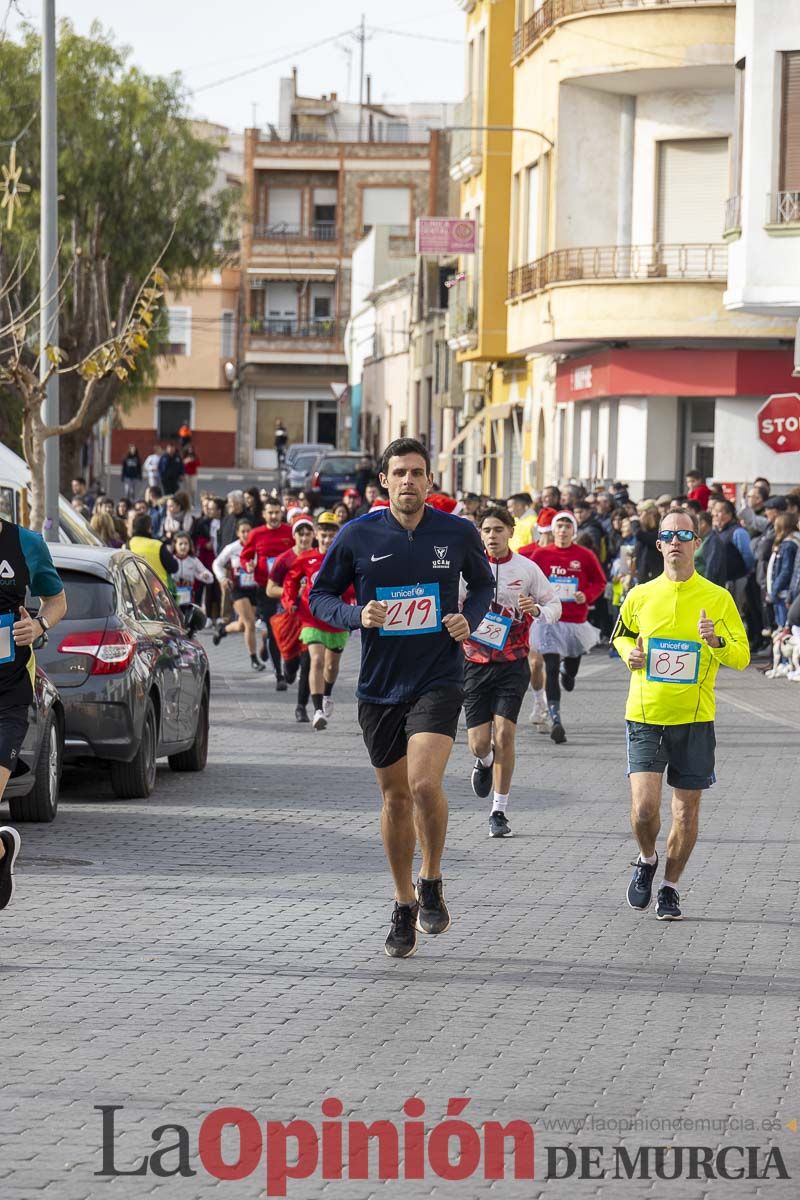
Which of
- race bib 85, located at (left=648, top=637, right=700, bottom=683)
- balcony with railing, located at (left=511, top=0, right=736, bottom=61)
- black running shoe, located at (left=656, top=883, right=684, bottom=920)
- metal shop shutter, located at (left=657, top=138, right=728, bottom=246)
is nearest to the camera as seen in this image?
black running shoe, located at (left=656, top=883, right=684, bottom=920)

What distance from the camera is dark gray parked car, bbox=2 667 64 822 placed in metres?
12.6

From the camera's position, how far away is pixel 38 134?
1793 inches

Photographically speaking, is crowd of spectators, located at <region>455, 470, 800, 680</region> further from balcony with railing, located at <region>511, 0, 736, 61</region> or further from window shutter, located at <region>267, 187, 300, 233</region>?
window shutter, located at <region>267, 187, 300, 233</region>

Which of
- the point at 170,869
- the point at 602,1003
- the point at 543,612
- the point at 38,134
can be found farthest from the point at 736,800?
the point at 38,134

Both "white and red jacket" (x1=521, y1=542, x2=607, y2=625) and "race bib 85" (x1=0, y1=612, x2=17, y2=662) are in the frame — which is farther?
"white and red jacket" (x1=521, y1=542, x2=607, y2=625)

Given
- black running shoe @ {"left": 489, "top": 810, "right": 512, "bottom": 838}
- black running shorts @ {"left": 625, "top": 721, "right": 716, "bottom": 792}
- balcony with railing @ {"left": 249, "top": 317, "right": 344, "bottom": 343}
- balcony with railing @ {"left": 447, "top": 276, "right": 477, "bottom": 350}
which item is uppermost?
balcony with railing @ {"left": 249, "top": 317, "right": 344, "bottom": 343}

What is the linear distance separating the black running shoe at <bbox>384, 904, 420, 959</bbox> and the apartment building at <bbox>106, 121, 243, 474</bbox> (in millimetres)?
87743

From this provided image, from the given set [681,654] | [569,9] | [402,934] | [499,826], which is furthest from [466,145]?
[402,934]

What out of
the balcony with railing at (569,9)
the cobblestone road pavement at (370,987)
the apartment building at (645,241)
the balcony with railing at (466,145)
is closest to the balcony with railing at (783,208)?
the apartment building at (645,241)

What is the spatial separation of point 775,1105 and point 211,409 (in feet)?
301

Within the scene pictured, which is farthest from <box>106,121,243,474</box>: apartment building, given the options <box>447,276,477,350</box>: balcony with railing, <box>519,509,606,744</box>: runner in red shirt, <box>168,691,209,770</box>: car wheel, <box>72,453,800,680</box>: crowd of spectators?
<box>168,691,209,770</box>: car wheel

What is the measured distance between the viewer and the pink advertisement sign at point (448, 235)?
1895 inches

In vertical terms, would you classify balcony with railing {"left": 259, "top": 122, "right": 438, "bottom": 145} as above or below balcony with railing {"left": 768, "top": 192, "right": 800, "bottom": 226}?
above

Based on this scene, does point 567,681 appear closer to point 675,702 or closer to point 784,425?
point 784,425
